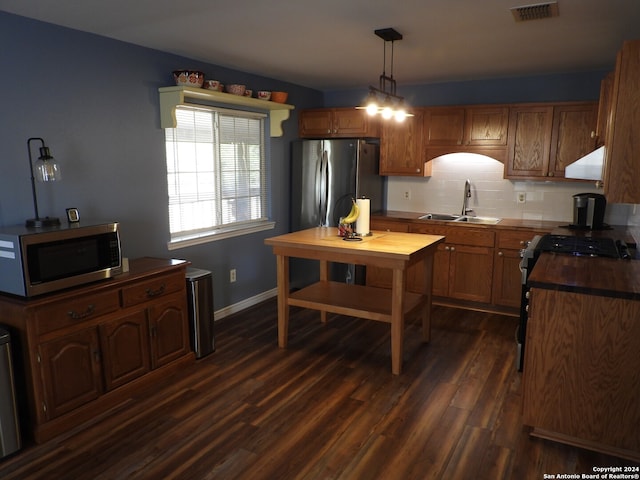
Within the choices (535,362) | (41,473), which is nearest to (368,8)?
(535,362)

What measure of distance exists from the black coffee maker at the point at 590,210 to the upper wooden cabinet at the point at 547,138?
359 millimetres

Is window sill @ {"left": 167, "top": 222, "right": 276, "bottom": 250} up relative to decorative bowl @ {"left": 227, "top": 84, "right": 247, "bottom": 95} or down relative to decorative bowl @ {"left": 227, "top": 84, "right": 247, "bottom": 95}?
down

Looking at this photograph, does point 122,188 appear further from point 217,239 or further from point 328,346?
point 328,346

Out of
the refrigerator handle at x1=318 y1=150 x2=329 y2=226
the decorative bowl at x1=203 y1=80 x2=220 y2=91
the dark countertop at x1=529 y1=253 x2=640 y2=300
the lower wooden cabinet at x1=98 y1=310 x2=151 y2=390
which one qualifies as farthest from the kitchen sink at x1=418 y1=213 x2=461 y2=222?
the lower wooden cabinet at x1=98 y1=310 x2=151 y2=390

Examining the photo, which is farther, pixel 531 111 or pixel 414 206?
pixel 414 206

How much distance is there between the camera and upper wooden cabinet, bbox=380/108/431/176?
493 cm

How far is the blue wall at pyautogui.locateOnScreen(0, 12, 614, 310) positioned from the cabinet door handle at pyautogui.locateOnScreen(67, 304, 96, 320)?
706 mm

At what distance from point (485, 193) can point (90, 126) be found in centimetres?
372

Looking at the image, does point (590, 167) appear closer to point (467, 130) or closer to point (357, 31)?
point (467, 130)

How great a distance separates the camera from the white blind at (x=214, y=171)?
3.99m

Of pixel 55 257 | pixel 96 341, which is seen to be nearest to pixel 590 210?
pixel 96 341

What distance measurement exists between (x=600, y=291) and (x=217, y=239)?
3.07 m

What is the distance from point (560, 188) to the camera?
4641mm

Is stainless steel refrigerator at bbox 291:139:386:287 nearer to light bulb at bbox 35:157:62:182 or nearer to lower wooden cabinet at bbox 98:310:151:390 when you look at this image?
lower wooden cabinet at bbox 98:310:151:390
